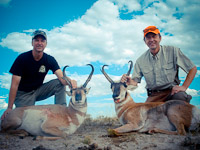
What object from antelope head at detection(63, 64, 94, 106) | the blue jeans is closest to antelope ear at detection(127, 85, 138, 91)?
antelope head at detection(63, 64, 94, 106)

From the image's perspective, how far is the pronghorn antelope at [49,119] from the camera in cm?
537

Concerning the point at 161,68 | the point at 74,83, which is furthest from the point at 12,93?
the point at 161,68

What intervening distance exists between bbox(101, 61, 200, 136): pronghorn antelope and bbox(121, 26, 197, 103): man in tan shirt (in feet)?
Result: 3.03

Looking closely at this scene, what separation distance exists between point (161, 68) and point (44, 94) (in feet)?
16.4

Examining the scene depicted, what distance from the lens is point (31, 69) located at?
737 cm

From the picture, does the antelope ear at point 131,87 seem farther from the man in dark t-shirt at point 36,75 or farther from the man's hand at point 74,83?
the man in dark t-shirt at point 36,75

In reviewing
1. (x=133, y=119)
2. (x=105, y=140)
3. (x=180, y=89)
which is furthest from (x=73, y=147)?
(x=180, y=89)

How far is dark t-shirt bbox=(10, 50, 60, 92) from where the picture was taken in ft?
23.6

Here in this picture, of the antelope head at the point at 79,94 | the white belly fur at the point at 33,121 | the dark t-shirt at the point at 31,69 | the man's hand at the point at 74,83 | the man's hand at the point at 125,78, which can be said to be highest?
the dark t-shirt at the point at 31,69

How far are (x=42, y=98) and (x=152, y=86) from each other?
4744mm

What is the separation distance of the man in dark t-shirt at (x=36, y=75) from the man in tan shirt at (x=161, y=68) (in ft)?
9.58

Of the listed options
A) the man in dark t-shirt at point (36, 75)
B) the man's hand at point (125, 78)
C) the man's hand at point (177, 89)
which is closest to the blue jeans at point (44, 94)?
the man in dark t-shirt at point (36, 75)

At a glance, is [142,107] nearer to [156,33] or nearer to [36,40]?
[156,33]

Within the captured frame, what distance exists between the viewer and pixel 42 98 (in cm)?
809
